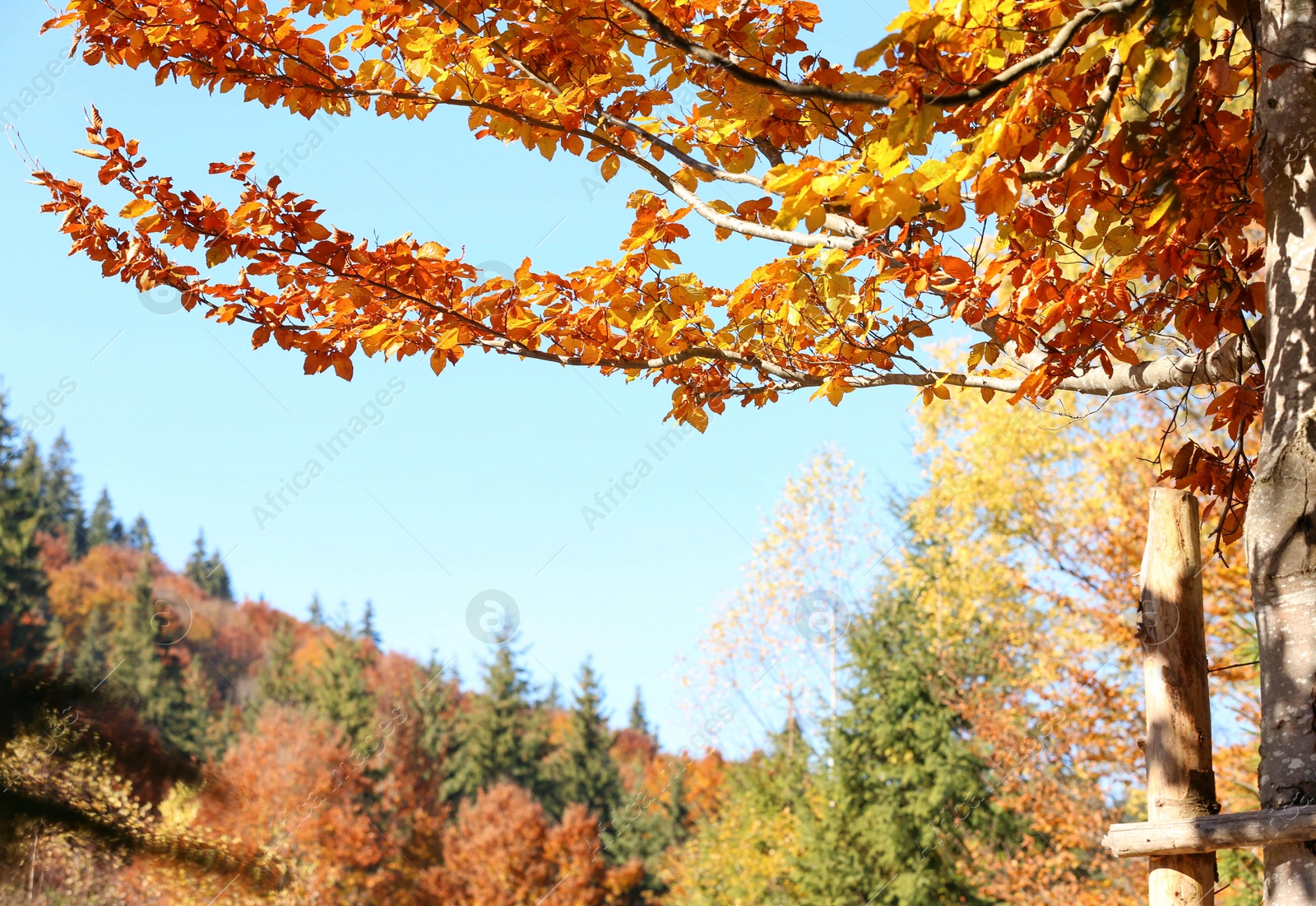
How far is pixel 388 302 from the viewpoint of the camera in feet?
11.9

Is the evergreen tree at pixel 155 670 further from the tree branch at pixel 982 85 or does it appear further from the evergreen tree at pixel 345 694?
the tree branch at pixel 982 85

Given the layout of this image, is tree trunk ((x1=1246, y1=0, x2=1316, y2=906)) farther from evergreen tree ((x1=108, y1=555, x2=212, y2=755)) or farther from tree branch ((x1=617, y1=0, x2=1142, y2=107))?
evergreen tree ((x1=108, y1=555, x2=212, y2=755))

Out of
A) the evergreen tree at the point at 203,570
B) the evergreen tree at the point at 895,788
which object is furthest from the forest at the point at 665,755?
the evergreen tree at the point at 203,570

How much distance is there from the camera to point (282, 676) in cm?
3650

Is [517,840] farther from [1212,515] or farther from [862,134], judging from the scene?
A: [862,134]

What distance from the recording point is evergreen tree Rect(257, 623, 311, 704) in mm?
32969

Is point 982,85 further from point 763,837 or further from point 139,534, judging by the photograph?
point 139,534

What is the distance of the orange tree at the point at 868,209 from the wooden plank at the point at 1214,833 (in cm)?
7

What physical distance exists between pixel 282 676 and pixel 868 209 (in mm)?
37700

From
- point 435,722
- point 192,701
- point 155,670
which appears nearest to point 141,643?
point 155,670

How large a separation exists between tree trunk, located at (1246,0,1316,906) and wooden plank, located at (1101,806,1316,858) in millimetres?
55

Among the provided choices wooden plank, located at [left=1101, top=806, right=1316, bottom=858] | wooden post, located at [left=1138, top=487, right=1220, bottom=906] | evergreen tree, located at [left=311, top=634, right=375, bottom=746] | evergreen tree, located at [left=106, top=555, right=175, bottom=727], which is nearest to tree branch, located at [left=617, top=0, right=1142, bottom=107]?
wooden post, located at [left=1138, top=487, right=1220, bottom=906]

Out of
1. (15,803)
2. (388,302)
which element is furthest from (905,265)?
(15,803)

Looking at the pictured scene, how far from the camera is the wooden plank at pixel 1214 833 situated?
2.60 meters
